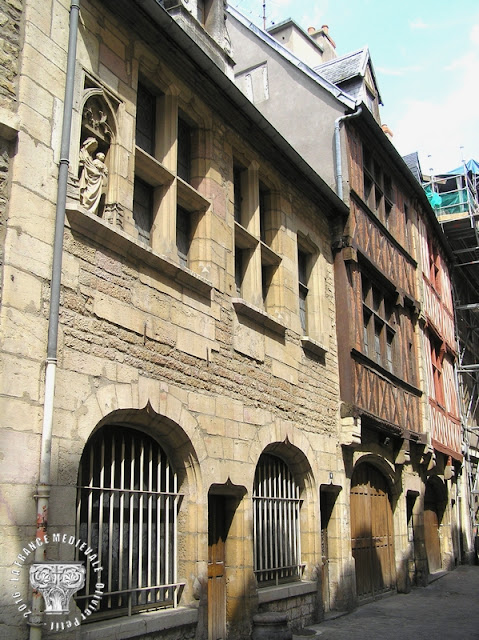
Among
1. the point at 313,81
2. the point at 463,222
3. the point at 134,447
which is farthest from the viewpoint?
the point at 463,222

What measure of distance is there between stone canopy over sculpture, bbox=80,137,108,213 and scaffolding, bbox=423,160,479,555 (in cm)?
1395

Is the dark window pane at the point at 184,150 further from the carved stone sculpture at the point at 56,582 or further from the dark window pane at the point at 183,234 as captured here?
the carved stone sculpture at the point at 56,582

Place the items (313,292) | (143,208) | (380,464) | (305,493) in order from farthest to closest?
(380,464), (313,292), (305,493), (143,208)

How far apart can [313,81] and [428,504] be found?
30.3 ft

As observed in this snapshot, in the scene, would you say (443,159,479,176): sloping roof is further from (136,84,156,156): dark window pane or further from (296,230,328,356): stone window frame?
(136,84,156,156): dark window pane

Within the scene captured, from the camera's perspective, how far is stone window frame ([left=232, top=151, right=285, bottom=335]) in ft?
26.4

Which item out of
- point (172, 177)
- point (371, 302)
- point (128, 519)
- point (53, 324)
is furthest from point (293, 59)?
point (128, 519)

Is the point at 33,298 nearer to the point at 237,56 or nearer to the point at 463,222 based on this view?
the point at 237,56

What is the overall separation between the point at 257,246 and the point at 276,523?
325cm

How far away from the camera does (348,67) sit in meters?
13.4

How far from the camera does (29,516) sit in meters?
4.40

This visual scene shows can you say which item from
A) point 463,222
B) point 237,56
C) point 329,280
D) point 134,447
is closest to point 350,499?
point 329,280

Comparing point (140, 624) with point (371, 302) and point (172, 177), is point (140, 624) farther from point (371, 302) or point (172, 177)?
point (371, 302)

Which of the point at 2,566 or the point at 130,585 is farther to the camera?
the point at 130,585
